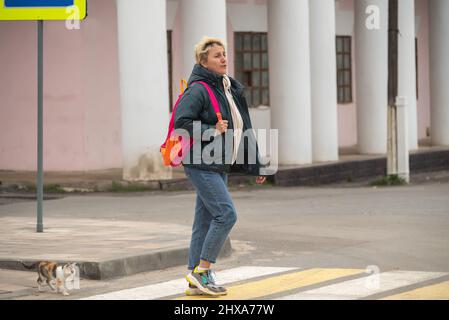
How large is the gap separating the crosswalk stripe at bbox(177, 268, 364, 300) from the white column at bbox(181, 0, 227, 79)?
463 inches

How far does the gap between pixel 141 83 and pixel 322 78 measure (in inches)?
217

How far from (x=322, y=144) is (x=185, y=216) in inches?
373

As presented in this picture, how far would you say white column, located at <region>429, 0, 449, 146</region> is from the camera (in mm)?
30547

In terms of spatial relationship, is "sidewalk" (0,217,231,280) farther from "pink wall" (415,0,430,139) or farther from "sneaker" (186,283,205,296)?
"pink wall" (415,0,430,139)

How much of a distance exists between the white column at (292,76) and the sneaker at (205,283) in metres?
14.8

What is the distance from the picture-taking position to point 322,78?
25.7m

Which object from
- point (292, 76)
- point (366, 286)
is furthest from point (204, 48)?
point (292, 76)

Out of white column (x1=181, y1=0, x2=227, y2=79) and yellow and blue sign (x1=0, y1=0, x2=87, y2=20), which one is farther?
white column (x1=181, y1=0, x2=227, y2=79)

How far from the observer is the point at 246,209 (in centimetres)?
1780

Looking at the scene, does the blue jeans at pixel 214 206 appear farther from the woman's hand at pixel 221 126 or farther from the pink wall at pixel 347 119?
the pink wall at pixel 347 119

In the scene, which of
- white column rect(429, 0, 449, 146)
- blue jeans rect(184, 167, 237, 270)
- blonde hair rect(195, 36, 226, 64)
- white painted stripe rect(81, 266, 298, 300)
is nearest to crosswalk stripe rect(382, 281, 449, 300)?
blue jeans rect(184, 167, 237, 270)
